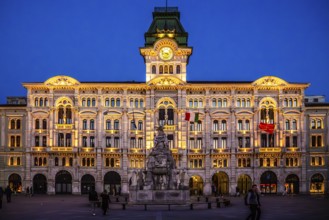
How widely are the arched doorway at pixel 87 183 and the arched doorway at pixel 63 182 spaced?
2315 millimetres

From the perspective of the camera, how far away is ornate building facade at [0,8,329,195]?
9269cm

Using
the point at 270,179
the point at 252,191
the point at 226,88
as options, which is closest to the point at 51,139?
the point at 226,88

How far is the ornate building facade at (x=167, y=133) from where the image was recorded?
9269 cm

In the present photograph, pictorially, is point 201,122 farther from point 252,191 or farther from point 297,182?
point 252,191

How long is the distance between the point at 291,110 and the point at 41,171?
46.4m

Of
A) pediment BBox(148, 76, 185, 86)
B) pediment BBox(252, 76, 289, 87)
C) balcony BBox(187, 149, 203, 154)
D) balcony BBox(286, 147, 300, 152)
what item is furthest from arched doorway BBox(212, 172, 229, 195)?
pediment BBox(148, 76, 185, 86)

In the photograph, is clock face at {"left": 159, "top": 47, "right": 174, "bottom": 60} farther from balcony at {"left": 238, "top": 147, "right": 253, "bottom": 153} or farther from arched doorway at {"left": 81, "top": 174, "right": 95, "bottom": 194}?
arched doorway at {"left": 81, "top": 174, "right": 95, "bottom": 194}

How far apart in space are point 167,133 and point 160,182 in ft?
111

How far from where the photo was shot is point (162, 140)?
6150cm

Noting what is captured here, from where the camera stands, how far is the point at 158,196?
5644cm

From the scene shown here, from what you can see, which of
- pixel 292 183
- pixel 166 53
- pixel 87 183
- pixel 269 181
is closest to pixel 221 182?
pixel 269 181

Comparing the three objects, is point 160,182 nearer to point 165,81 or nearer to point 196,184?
point 196,184

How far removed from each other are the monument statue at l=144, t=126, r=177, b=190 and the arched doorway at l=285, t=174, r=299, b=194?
39615mm

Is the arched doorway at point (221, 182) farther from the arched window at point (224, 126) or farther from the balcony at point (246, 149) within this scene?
the arched window at point (224, 126)
